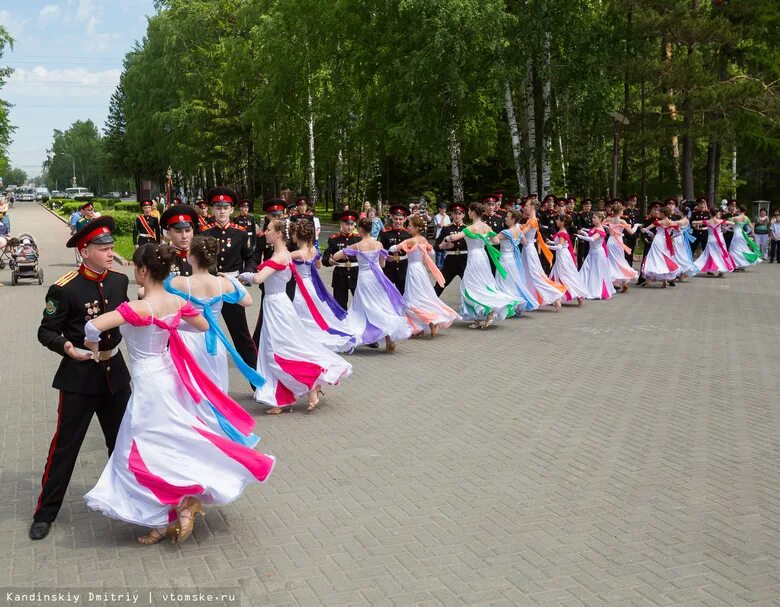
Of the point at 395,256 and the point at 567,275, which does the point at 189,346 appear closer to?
the point at 395,256

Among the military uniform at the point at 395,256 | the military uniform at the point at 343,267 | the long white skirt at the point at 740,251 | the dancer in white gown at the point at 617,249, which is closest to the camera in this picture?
the military uniform at the point at 343,267

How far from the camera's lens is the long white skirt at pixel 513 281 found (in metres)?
14.8

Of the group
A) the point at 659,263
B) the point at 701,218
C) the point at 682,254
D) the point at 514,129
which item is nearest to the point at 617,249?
the point at 659,263

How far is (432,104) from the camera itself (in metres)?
30.2

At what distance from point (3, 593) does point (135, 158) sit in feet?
244

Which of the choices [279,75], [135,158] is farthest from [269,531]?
[135,158]

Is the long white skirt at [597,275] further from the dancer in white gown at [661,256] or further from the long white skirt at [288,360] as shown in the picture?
the long white skirt at [288,360]

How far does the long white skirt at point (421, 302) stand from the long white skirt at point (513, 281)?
2.21 meters

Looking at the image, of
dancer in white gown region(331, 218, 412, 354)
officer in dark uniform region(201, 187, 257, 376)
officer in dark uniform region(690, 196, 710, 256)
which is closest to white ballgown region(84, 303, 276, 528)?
officer in dark uniform region(201, 187, 257, 376)

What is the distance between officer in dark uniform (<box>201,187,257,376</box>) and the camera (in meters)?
9.63

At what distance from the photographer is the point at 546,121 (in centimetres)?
3078

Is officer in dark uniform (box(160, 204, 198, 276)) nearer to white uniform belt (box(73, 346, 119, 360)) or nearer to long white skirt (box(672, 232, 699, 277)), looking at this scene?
white uniform belt (box(73, 346, 119, 360))

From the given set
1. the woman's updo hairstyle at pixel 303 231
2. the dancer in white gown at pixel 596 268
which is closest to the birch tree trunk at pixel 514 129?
the dancer in white gown at pixel 596 268

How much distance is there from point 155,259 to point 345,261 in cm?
688
